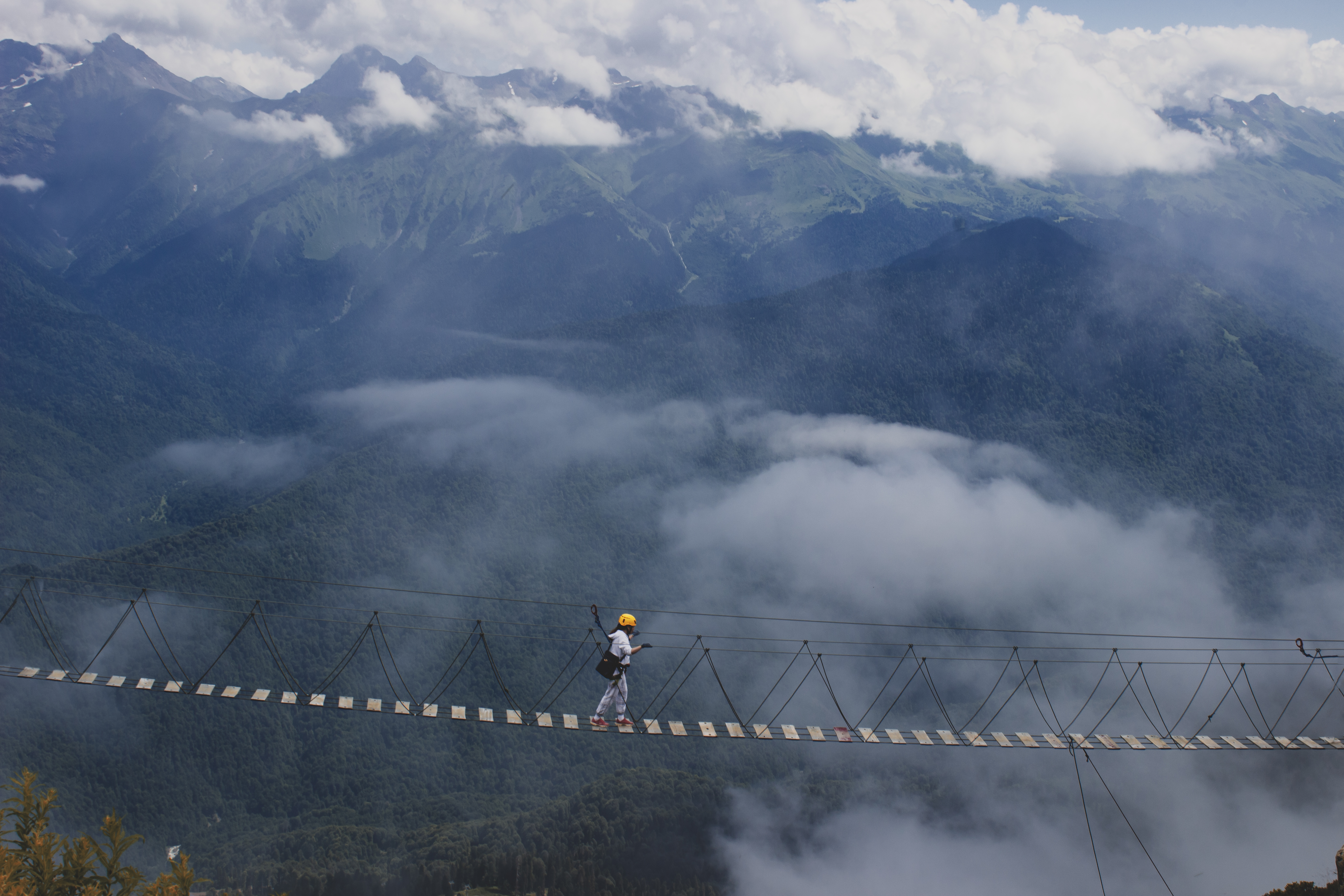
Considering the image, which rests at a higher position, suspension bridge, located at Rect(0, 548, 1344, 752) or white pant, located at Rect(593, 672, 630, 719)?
suspension bridge, located at Rect(0, 548, 1344, 752)

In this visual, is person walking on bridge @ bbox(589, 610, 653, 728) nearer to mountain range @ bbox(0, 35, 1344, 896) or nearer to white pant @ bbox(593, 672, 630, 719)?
white pant @ bbox(593, 672, 630, 719)

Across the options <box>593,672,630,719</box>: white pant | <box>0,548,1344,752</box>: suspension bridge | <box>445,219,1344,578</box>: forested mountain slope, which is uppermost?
<box>445,219,1344,578</box>: forested mountain slope

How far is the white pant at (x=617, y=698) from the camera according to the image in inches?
896

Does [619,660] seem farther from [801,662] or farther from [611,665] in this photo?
[801,662]

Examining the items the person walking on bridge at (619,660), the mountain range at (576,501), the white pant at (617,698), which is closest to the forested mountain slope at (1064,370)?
the mountain range at (576,501)

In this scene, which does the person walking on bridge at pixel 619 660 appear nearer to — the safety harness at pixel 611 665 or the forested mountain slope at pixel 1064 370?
the safety harness at pixel 611 665

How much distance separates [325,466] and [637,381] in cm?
7389

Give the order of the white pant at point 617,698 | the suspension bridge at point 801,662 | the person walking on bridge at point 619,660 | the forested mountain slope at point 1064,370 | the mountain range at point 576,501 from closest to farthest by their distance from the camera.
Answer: the person walking on bridge at point 619,660
the white pant at point 617,698
the mountain range at point 576,501
the suspension bridge at point 801,662
the forested mountain slope at point 1064,370

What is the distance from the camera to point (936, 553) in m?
164

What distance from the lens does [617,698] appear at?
2366 cm

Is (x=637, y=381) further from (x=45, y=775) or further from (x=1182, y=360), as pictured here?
(x=45, y=775)

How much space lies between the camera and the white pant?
22747mm

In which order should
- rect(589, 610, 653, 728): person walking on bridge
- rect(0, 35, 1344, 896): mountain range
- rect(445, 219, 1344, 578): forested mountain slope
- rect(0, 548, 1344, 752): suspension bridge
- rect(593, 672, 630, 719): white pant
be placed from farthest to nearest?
rect(445, 219, 1344, 578): forested mountain slope → rect(0, 548, 1344, 752): suspension bridge → rect(0, 35, 1344, 896): mountain range → rect(593, 672, 630, 719): white pant → rect(589, 610, 653, 728): person walking on bridge

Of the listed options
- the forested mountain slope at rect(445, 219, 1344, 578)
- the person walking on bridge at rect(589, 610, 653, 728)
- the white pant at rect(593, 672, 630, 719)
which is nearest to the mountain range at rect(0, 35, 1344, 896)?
the forested mountain slope at rect(445, 219, 1344, 578)
